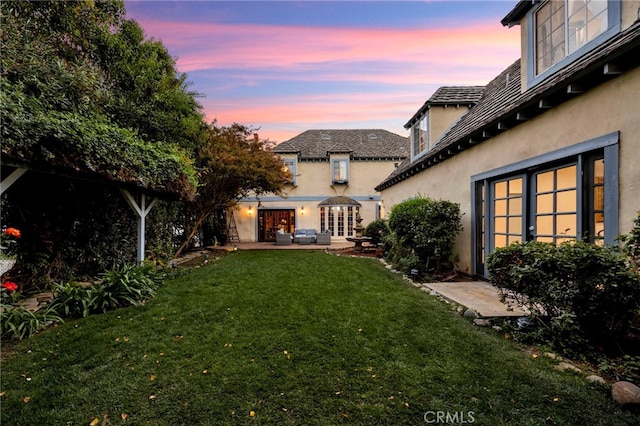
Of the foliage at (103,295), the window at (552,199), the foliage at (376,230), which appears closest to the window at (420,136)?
the foliage at (376,230)

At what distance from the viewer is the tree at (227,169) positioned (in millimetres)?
11102

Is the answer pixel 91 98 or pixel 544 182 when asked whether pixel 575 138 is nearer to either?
pixel 544 182

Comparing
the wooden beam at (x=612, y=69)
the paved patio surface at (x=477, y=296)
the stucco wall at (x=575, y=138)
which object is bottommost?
the paved patio surface at (x=477, y=296)

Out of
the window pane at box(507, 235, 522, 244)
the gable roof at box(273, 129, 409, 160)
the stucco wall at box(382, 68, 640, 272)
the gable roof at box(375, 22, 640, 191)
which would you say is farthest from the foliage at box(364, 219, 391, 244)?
the window pane at box(507, 235, 522, 244)

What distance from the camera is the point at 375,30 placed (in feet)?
25.7

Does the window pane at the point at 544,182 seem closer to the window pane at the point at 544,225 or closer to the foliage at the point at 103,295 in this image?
the window pane at the point at 544,225

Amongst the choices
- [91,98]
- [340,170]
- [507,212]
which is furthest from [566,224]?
[340,170]

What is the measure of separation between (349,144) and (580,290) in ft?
59.6

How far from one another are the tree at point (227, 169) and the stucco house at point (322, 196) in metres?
5.68

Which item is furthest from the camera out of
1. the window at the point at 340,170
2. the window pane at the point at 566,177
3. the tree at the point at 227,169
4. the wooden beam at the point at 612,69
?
the window at the point at 340,170

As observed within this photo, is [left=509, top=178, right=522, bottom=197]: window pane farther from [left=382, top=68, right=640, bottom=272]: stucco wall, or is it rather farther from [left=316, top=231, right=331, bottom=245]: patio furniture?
[left=316, top=231, right=331, bottom=245]: patio furniture

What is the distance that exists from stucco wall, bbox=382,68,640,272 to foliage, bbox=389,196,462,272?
36cm

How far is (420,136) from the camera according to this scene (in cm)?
1047

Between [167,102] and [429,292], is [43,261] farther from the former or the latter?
[429,292]
